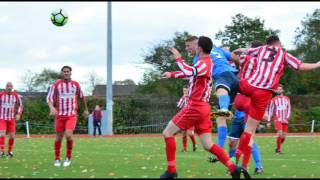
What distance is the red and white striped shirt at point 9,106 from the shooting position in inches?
830

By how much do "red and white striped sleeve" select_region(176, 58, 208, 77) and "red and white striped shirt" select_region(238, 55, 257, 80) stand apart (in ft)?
4.60

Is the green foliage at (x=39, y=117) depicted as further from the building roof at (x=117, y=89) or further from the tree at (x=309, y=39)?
the building roof at (x=117, y=89)

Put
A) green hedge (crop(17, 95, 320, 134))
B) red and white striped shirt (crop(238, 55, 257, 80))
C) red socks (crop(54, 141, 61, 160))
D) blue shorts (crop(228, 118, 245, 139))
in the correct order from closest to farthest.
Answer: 1. red and white striped shirt (crop(238, 55, 257, 80))
2. blue shorts (crop(228, 118, 245, 139))
3. red socks (crop(54, 141, 61, 160))
4. green hedge (crop(17, 95, 320, 134))

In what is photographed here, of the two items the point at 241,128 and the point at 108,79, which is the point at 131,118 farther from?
the point at 241,128

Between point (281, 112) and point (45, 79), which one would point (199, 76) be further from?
point (45, 79)

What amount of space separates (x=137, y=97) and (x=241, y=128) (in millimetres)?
38016

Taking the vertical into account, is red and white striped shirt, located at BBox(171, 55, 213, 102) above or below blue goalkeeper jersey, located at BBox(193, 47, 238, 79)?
below

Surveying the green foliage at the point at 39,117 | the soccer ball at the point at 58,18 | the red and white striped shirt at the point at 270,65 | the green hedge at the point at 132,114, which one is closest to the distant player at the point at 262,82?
the red and white striped shirt at the point at 270,65

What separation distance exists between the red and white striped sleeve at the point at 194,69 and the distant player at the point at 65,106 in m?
5.27

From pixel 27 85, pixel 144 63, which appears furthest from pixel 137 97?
pixel 27 85

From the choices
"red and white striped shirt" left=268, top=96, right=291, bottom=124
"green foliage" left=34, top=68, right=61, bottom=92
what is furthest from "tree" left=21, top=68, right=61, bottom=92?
"red and white striped shirt" left=268, top=96, right=291, bottom=124

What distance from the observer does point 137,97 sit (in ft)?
168

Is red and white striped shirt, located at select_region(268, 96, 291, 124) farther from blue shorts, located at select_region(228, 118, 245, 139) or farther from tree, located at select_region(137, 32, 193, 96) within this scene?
tree, located at select_region(137, 32, 193, 96)

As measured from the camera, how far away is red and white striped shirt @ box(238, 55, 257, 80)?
39.8 feet
